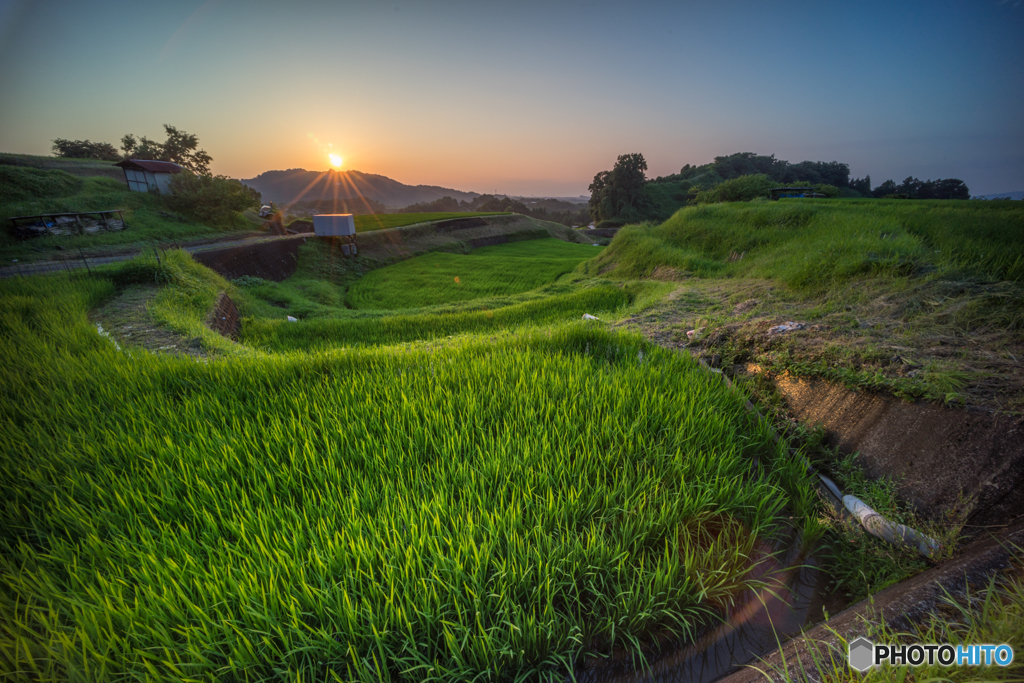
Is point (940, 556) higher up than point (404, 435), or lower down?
lower down

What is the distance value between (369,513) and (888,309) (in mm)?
5454

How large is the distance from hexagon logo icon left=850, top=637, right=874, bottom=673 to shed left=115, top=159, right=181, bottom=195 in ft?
139

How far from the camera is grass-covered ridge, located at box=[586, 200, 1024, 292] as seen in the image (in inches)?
158

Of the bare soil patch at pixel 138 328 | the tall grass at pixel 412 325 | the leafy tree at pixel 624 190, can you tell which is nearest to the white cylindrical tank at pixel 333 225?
the tall grass at pixel 412 325

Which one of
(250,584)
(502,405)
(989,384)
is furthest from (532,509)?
(989,384)

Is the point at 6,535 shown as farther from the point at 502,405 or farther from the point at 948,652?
the point at 948,652

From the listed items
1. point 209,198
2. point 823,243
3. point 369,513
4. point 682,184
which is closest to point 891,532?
point 369,513

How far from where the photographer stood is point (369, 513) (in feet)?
5.76

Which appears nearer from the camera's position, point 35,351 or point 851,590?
point 851,590

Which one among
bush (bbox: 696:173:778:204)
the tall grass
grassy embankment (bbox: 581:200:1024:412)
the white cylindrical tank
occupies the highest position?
bush (bbox: 696:173:778:204)

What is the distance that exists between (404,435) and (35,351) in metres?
4.77

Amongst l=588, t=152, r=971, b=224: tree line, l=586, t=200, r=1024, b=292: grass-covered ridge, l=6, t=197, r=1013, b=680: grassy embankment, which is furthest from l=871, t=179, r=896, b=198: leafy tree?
l=6, t=197, r=1013, b=680: grassy embankment

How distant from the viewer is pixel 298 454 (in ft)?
7.18

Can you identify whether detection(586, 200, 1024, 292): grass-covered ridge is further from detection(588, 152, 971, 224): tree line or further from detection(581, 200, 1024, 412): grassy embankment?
detection(588, 152, 971, 224): tree line
